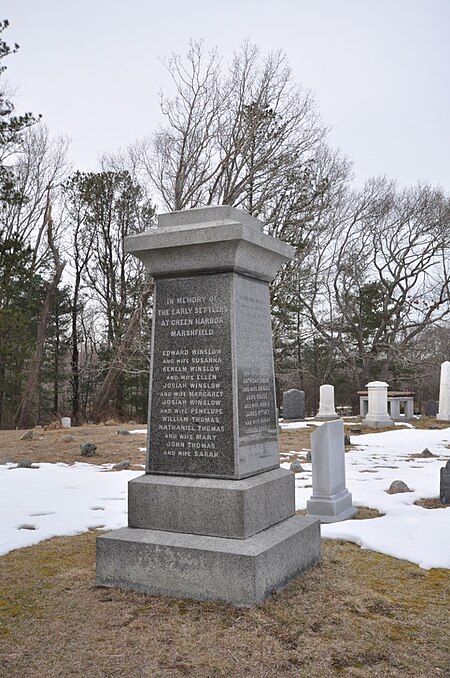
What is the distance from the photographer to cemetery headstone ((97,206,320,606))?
3.73 meters

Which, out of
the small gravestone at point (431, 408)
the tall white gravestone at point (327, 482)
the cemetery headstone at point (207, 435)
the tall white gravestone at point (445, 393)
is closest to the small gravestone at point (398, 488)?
the tall white gravestone at point (327, 482)

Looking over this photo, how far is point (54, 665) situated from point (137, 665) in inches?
15.7

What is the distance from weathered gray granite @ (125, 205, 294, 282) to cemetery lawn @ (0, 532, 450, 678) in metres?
2.17

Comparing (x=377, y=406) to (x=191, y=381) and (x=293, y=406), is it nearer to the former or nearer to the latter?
(x=293, y=406)

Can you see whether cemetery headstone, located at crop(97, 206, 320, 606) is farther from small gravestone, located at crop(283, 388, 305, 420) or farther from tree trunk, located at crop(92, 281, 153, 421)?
small gravestone, located at crop(283, 388, 305, 420)

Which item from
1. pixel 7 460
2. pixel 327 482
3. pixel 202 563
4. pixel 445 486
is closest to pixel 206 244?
pixel 202 563

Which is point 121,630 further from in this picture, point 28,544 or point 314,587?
point 28,544

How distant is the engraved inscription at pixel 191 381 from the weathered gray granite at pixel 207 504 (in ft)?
0.39

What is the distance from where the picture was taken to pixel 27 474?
28.7 ft

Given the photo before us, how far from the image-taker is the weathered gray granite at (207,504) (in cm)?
376

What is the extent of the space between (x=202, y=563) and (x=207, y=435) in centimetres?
82

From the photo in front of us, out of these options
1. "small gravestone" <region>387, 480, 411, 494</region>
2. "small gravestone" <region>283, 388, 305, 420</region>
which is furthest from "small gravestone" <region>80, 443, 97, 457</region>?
"small gravestone" <region>283, 388, 305, 420</region>

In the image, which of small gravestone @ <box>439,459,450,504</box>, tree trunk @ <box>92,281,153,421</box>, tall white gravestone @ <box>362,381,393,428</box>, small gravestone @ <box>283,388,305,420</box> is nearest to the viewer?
small gravestone @ <box>439,459,450,504</box>

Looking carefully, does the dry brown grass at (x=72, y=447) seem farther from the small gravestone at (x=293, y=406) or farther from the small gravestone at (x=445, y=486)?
the small gravestone at (x=293, y=406)
